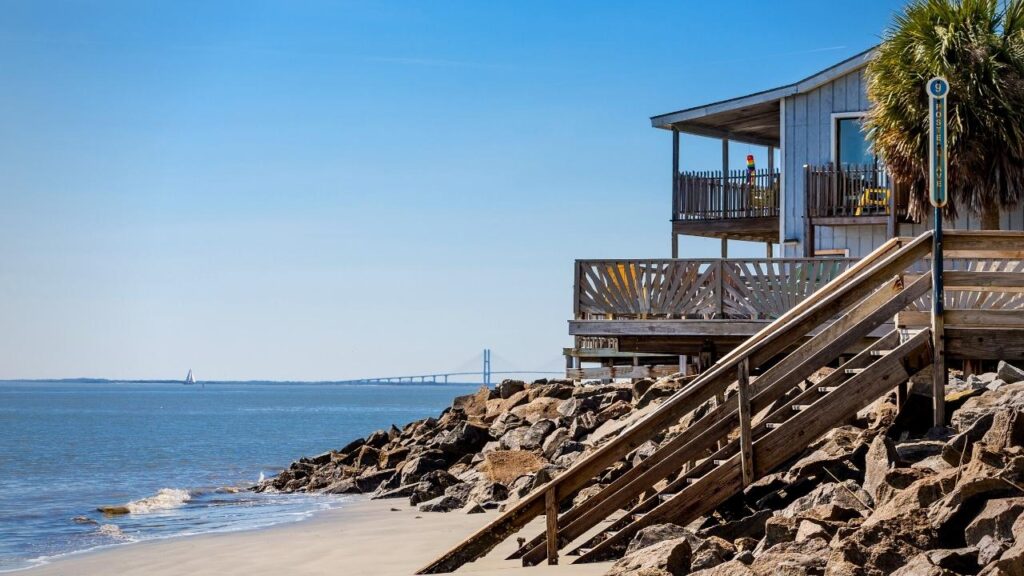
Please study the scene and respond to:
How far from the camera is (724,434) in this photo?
11.7 m

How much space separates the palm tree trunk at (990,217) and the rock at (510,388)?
10.3 metres

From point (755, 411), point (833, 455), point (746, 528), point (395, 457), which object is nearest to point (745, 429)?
point (755, 411)

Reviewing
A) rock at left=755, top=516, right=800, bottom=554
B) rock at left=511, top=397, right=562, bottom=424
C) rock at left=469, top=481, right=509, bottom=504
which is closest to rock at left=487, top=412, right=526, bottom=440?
rock at left=511, top=397, right=562, bottom=424

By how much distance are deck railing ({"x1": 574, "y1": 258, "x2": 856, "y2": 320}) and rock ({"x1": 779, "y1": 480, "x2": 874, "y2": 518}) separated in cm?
916

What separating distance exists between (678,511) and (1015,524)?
339 centimetres

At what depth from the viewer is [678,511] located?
36.8 feet

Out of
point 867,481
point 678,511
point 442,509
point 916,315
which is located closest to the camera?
point 867,481

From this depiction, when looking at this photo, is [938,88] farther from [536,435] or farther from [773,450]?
[536,435]

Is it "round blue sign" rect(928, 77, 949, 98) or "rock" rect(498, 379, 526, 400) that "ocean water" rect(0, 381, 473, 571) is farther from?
"round blue sign" rect(928, 77, 949, 98)

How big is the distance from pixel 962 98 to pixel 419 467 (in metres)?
10.5

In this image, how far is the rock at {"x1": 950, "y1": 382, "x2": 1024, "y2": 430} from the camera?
11.4 meters

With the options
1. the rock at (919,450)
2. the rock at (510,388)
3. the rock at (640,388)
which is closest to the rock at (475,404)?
the rock at (510,388)

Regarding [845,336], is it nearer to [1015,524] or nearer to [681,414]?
[681,414]

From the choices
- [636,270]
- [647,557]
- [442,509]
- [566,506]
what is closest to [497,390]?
[636,270]
